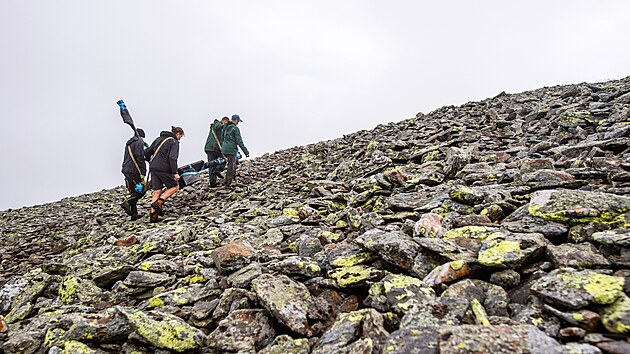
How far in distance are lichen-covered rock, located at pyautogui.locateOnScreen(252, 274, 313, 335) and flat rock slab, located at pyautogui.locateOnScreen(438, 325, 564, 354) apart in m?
1.56

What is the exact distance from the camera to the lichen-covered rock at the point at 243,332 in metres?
3.54

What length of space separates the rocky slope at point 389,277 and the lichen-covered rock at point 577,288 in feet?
0.05

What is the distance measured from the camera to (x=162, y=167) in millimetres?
11703

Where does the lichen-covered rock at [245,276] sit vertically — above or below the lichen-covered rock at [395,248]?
below

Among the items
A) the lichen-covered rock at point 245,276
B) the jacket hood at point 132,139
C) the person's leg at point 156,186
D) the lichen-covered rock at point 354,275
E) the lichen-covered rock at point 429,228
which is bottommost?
the lichen-covered rock at point 354,275

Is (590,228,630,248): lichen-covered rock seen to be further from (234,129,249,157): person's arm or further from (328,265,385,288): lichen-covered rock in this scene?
(234,129,249,157): person's arm

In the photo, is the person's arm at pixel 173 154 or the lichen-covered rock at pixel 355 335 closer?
the lichen-covered rock at pixel 355 335

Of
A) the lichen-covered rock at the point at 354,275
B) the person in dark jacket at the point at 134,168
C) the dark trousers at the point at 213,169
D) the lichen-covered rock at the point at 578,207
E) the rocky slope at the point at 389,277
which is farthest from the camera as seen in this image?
the dark trousers at the point at 213,169

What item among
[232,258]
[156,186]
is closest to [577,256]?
[232,258]

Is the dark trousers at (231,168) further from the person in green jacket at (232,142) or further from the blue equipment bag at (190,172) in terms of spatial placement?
the blue equipment bag at (190,172)

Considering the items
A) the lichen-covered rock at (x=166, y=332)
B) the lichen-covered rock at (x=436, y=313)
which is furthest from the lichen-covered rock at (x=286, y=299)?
the lichen-covered rock at (x=436, y=313)

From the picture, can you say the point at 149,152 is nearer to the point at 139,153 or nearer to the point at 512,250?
the point at 139,153

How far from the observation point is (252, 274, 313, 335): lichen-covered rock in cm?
362

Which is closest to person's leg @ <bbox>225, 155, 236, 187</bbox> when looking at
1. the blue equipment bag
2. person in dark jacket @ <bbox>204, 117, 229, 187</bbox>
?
person in dark jacket @ <bbox>204, 117, 229, 187</bbox>
